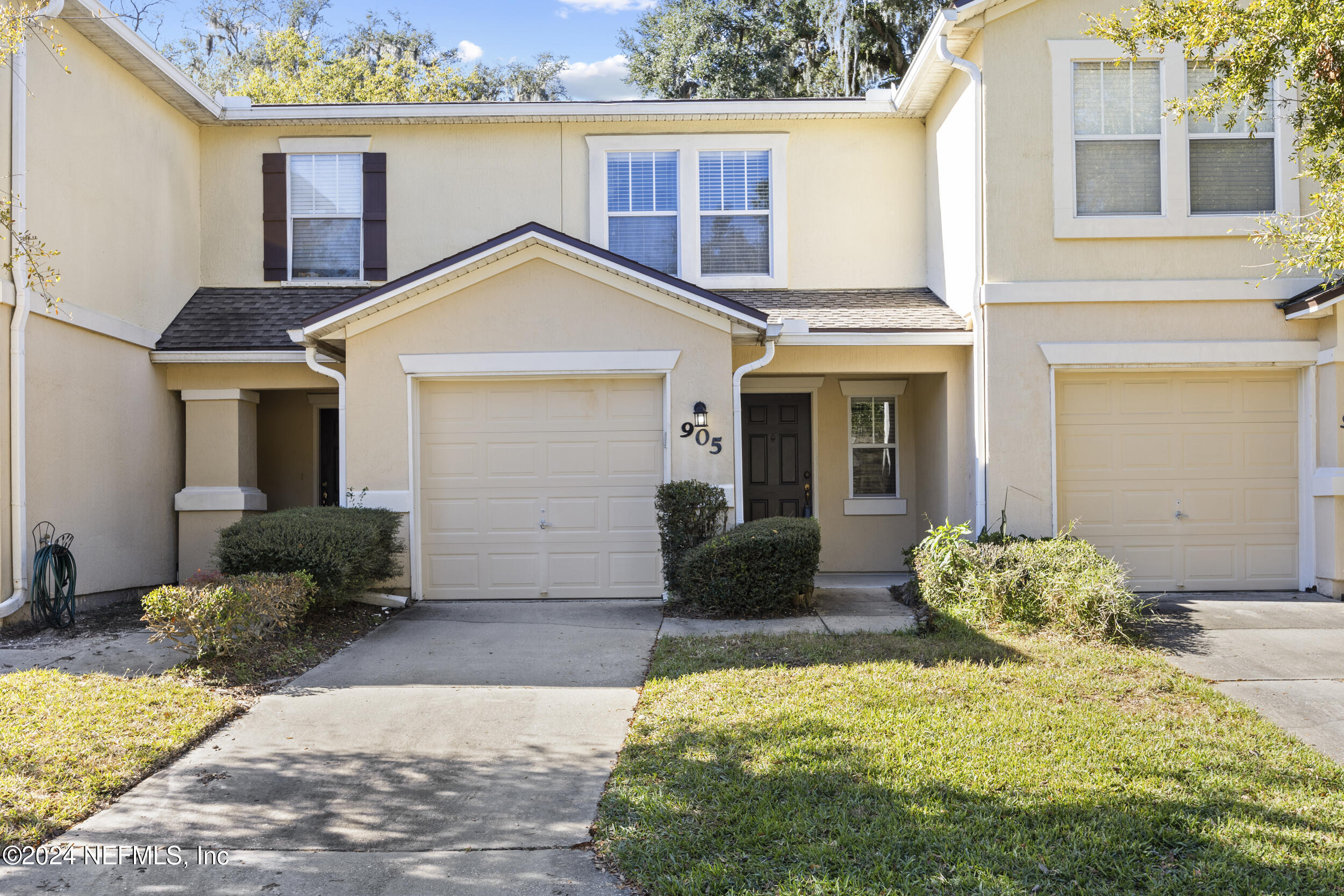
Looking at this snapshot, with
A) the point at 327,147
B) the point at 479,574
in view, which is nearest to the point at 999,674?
the point at 479,574

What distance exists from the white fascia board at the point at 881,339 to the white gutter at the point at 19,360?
7377 mm

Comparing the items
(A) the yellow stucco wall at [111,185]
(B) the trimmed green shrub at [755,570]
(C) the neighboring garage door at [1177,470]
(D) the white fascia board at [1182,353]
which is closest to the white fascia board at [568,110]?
(A) the yellow stucco wall at [111,185]

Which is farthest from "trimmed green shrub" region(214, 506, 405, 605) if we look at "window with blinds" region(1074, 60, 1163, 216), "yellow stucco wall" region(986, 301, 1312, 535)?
"window with blinds" region(1074, 60, 1163, 216)

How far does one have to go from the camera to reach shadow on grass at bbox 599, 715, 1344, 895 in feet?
12.8

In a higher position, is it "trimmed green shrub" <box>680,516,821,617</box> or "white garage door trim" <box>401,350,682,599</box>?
"white garage door trim" <box>401,350,682,599</box>

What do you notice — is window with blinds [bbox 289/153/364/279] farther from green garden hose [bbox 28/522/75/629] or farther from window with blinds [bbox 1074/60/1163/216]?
window with blinds [bbox 1074/60/1163/216]

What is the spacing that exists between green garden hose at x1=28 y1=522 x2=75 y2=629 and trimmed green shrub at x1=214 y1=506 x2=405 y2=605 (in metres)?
1.65

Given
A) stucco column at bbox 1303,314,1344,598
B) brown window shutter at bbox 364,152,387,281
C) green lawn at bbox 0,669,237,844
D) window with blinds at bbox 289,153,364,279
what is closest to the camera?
green lawn at bbox 0,669,237,844

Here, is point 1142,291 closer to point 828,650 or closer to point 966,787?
point 828,650

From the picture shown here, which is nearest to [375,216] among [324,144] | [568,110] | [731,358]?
[324,144]

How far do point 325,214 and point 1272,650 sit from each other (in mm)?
11378

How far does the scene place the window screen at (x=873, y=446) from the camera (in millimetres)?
12828

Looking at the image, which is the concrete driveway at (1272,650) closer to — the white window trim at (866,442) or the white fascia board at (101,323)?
the white window trim at (866,442)

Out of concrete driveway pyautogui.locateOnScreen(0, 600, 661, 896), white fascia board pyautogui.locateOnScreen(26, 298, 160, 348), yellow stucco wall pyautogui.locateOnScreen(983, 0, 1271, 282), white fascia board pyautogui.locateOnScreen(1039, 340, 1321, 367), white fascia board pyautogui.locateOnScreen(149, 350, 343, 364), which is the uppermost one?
yellow stucco wall pyautogui.locateOnScreen(983, 0, 1271, 282)
